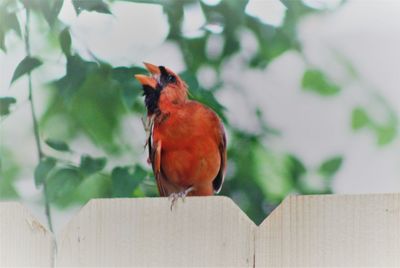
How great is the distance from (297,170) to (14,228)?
690 mm

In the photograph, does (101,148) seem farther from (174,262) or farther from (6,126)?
(174,262)

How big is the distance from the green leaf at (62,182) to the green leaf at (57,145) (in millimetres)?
52

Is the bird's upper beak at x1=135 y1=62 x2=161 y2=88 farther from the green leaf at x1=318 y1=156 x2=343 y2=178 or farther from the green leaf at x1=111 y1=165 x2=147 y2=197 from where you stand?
the green leaf at x1=318 y1=156 x2=343 y2=178

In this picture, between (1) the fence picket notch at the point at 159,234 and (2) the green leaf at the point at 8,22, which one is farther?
(2) the green leaf at the point at 8,22

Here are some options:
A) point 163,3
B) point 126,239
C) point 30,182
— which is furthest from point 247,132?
point 126,239

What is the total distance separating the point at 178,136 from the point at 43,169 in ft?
1.27

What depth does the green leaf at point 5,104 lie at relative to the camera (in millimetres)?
1491

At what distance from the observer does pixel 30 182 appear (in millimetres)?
1521

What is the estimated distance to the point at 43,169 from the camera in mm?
1481

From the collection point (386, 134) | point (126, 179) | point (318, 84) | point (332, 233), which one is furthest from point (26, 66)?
point (332, 233)

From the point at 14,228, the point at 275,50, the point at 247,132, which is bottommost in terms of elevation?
the point at 247,132

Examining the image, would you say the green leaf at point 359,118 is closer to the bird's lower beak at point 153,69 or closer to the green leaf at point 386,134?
the green leaf at point 386,134

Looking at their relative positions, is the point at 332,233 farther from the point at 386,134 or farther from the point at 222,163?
the point at 386,134

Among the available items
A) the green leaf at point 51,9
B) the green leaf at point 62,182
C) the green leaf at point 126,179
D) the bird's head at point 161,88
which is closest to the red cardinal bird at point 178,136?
the bird's head at point 161,88
